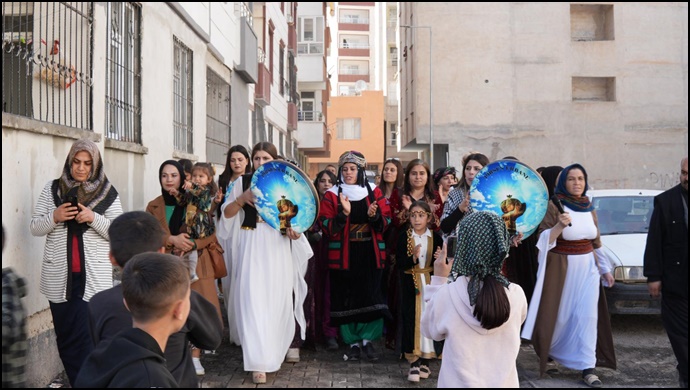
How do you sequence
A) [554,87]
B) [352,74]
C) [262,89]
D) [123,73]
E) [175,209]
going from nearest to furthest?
1. [175,209]
2. [123,73]
3. [262,89]
4. [554,87]
5. [352,74]

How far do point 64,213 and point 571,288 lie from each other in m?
4.32

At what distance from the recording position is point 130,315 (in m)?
2.97

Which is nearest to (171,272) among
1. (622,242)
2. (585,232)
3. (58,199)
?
(58,199)

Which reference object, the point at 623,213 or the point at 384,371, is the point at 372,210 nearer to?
the point at 384,371

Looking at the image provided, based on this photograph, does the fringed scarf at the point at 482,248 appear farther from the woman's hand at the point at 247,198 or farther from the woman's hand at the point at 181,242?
the woman's hand at the point at 181,242

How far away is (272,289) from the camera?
651 cm

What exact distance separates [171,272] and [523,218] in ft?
14.2

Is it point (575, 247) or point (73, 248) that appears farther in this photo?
point (575, 247)

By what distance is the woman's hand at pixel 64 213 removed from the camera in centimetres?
536

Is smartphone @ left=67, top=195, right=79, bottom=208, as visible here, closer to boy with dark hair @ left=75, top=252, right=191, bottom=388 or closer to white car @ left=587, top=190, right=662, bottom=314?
boy with dark hair @ left=75, top=252, right=191, bottom=388

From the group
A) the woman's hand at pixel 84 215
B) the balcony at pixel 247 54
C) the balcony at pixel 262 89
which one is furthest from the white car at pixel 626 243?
the balcony at pixel 262 89

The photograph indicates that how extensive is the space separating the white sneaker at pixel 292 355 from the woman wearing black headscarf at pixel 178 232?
0.87 meters

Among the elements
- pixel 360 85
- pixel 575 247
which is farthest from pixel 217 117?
pixel 360 85

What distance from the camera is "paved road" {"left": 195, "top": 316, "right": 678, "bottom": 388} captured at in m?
6.34
